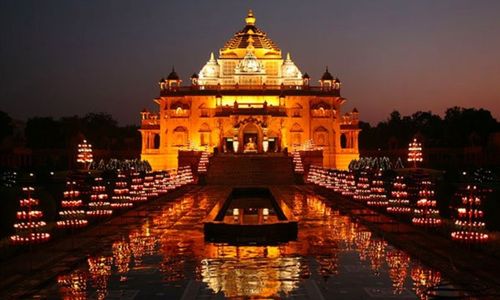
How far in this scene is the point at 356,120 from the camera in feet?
225

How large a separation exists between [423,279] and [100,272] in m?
5.58

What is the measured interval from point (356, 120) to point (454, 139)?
32.3ft

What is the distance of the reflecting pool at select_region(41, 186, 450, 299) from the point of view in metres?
11.3

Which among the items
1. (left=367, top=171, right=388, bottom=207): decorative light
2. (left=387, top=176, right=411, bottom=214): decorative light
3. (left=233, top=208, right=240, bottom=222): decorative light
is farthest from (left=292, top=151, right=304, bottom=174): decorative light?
(left=387, top=176, right=411, bottom=214): decorative light

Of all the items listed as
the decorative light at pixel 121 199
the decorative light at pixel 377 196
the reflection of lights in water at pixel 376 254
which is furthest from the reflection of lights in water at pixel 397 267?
the decorative light at pixel 121 199

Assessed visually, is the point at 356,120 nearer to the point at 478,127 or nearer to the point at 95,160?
the point at 478,127

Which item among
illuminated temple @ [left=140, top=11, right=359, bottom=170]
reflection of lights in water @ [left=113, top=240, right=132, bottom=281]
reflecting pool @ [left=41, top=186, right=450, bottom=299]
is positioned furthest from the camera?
illuminated temple @ [left=140, top=11, right=359, bottom=170]

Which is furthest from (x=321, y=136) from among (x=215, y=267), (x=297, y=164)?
(x=215, y=267)

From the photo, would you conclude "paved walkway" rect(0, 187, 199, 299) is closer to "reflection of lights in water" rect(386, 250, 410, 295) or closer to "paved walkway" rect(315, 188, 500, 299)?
"reflection of lights in water" rect(386, 250, 410, 295)

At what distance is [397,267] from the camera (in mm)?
13531

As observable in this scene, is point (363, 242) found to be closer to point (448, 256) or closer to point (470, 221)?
point (470, 221)

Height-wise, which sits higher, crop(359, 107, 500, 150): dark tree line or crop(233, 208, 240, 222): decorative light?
crop(359, 107, 500, 150): dark tree line

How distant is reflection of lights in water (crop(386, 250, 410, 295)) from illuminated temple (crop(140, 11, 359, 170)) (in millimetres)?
48640

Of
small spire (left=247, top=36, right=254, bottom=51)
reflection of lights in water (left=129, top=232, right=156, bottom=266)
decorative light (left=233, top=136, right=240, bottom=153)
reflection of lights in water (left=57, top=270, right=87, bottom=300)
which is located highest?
small spire (left=247, top=36, right=254, bottom=51)
